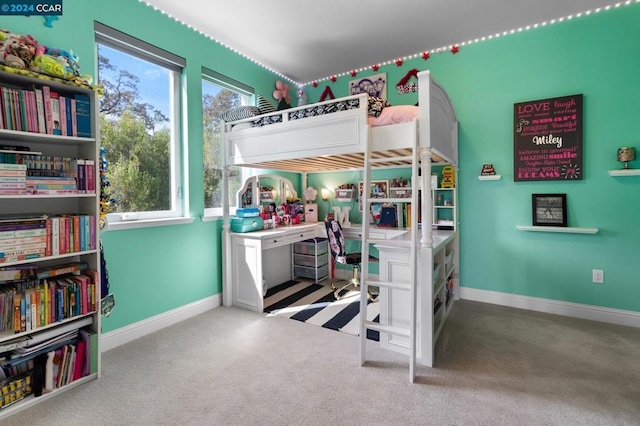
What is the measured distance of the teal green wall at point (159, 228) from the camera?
7.18 ft

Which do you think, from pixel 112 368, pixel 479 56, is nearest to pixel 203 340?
pixel 112 368

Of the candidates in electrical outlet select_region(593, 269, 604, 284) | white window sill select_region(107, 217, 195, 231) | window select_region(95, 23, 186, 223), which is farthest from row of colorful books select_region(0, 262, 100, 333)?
electrical outlet select_region(593, 269, 604, 284)

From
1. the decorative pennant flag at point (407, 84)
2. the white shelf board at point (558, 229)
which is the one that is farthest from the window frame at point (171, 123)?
the white shelf board at point (558, 229)

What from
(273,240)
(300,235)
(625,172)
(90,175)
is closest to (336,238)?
(300,235)

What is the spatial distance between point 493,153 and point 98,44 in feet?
12.3

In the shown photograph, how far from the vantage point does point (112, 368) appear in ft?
6.91

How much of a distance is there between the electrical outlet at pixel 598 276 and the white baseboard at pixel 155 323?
369 cm

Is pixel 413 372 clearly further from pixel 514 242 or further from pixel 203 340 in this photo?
pixel 514 242

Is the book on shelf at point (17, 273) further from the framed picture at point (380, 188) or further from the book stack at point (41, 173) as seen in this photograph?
the framed picture at point (380, 188)

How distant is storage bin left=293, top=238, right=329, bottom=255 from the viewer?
13.4 ft

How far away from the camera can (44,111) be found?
5.90 ft

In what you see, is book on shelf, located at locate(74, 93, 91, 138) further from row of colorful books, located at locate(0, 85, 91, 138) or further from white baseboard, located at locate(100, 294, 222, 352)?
white baseboard, located at locate(100, 294, 222, 352)

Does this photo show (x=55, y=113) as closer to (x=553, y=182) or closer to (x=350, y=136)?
(x=350, y=136)

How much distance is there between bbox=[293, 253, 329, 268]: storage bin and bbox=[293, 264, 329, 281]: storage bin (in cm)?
6
